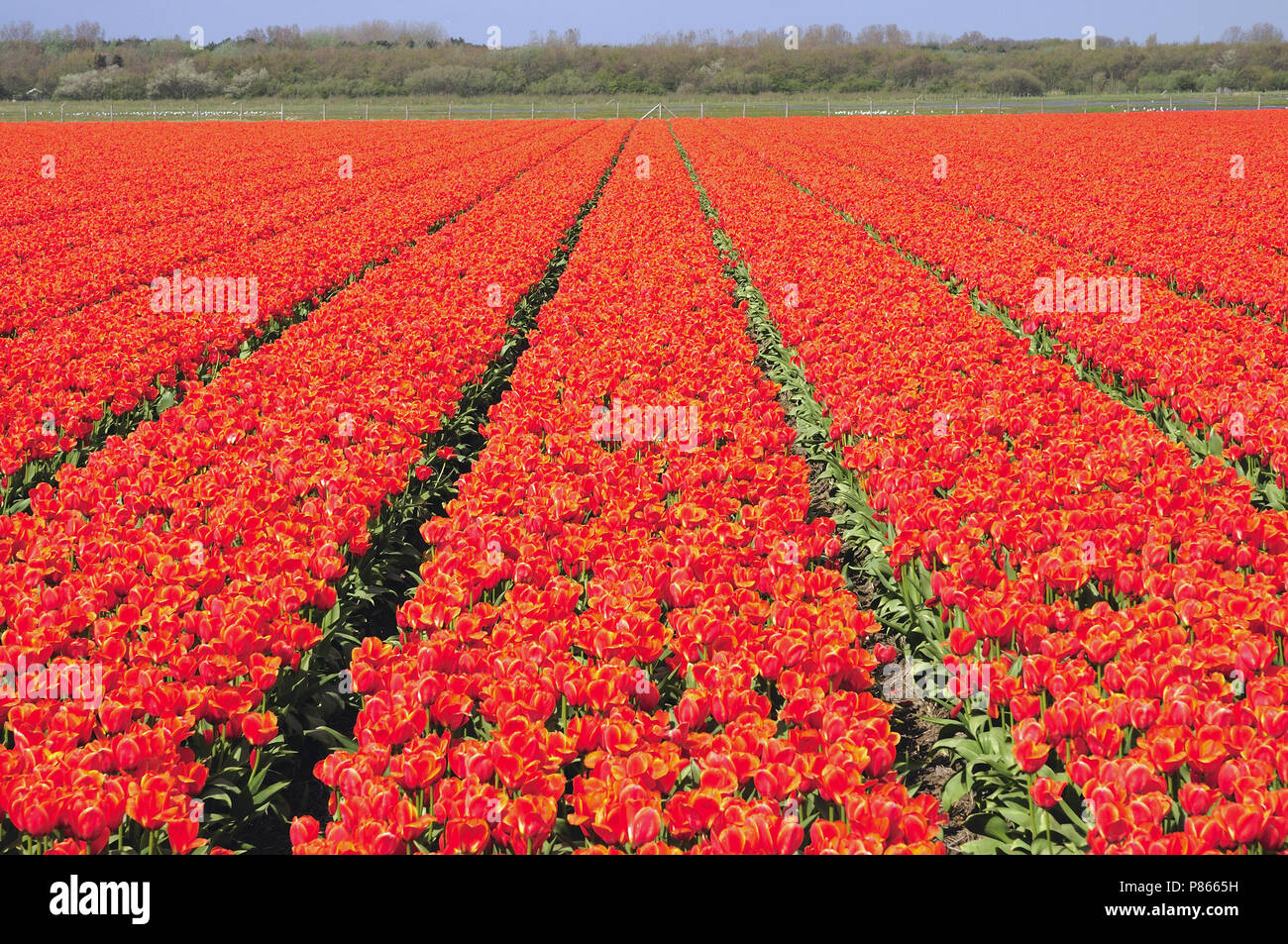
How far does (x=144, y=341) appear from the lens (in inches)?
354

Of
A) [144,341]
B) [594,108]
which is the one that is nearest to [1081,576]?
[144,341]

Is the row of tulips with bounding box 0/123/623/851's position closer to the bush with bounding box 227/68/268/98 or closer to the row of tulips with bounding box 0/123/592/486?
the row of tulips with bounding box 0/123/592/486

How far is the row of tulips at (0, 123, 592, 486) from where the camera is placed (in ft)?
23.0

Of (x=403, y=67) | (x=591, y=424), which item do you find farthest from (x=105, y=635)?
(x=403, y=67)

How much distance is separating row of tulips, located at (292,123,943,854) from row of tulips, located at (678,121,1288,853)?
483mm

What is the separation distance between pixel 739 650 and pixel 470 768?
113 cm

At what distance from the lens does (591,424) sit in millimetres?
6543

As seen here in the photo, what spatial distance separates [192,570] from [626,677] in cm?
218

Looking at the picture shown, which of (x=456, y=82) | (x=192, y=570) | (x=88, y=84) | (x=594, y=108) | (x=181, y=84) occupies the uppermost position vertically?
(x=456, y=82)

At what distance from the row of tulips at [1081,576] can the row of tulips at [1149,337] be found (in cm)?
69

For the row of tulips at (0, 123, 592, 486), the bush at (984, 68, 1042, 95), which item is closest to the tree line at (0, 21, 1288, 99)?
the bush at (984, 68, 1042, 95)

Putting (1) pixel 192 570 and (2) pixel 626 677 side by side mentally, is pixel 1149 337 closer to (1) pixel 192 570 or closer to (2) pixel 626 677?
(2) pixel 626 677

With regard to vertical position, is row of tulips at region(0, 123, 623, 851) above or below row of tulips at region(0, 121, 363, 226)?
below

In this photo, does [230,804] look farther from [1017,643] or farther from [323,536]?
[1017,643]
